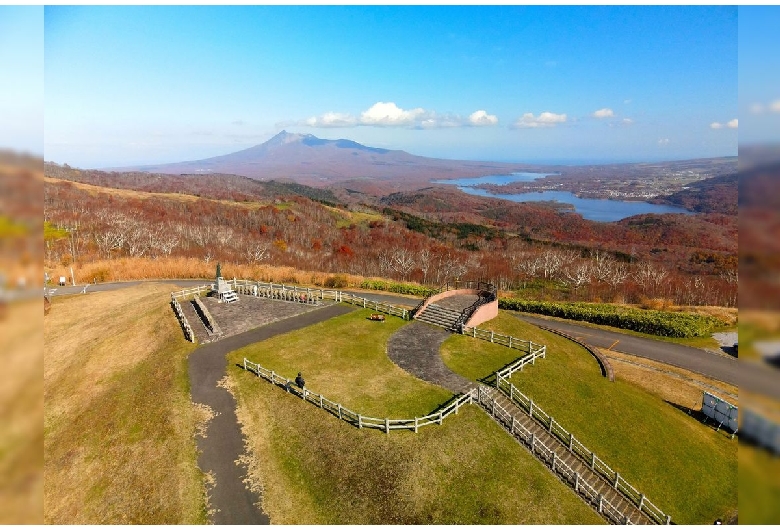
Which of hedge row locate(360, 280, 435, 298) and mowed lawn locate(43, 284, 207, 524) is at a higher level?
hedge row locate(360, 280, 435, 298)

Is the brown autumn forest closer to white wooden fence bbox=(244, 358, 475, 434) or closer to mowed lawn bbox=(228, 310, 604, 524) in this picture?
white wooden fence bbox=(244, 358, 475, 434)

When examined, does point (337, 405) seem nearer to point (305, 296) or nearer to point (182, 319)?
point (182, 319)

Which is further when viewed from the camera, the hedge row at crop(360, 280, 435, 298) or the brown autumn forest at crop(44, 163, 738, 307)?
the brown autumn forest at crop(44, 163, 738, 307)

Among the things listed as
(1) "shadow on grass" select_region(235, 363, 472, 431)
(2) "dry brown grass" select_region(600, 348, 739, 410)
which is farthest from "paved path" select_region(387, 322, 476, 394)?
(2) "dry brown grass" select_region(600, 348, 739, 410)

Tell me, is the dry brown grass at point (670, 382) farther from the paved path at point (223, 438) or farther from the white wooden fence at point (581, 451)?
the paved path at point (223, 438)

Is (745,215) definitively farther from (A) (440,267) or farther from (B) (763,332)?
(A) (440,267)
